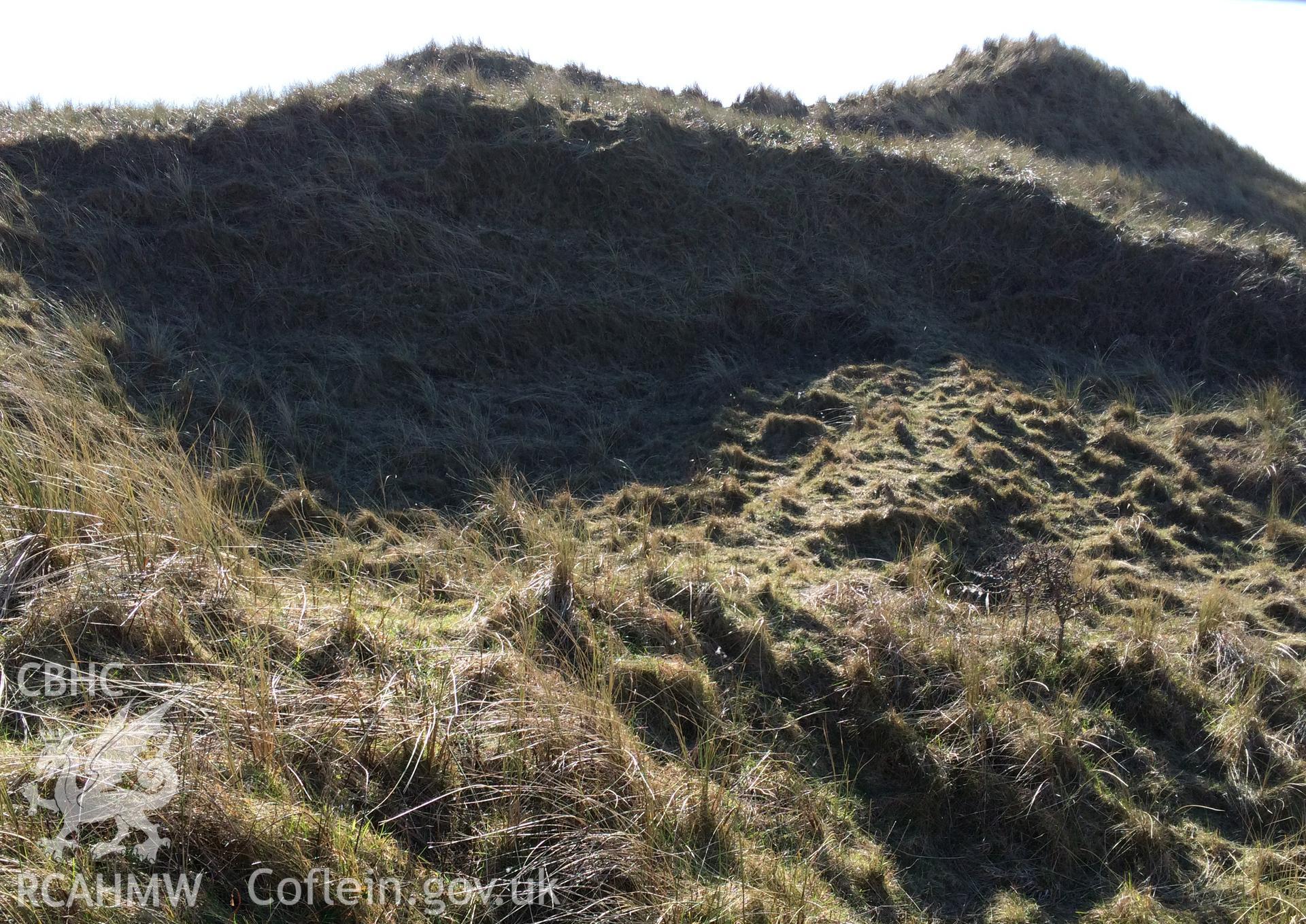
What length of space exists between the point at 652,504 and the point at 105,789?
3.94m

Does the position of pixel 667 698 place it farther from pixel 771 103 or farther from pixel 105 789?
pixel 771 103

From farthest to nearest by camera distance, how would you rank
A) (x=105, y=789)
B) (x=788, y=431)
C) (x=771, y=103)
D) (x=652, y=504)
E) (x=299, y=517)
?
(x=771, y=103)
(x=788, y=431)
(x=652, y=504)
(x=299, y=517)
(x=105, y=789)

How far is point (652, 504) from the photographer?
236 inches

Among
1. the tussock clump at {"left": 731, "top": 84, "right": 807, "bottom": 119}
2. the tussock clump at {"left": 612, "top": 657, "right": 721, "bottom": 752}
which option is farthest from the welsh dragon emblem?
the tussock clump at {"left": 731, "top": 84, "right": 807, "bottom": 119}

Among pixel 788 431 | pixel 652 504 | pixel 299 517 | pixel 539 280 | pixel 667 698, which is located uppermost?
pixel 539 280

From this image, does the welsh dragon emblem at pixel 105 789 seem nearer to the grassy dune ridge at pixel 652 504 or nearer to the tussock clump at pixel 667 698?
the grassy dune ridge at pixel 652 504

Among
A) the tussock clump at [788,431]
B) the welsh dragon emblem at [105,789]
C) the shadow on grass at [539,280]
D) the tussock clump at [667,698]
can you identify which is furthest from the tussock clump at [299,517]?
the tussock clump at [788,431]

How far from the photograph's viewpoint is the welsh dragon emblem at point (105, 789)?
7.79ft

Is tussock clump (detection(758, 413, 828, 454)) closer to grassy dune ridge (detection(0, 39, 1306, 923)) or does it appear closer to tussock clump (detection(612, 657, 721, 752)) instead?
grassy dune ridge (detection(0, 39, 1306, 923))

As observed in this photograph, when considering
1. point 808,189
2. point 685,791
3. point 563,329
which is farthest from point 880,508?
point 808,189

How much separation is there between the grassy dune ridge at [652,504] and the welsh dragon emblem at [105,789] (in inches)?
1.8

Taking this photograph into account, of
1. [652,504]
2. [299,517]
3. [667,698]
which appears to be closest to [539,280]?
[652,504]

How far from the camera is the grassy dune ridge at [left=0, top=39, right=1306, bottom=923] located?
2984 millimetres

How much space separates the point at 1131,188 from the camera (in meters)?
11.0
